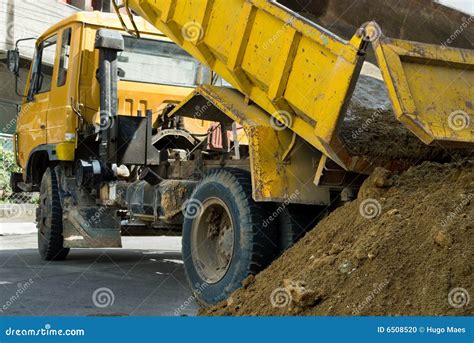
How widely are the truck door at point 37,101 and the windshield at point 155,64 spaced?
100 centimetres

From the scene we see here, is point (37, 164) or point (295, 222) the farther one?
point (37, 164)

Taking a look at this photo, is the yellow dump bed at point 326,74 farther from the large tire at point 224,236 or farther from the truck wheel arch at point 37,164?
the truck wheel arch at point 37,164

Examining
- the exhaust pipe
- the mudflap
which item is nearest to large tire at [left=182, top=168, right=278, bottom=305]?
the exhaust pipe

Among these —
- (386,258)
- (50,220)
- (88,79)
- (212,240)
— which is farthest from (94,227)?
(386,258)

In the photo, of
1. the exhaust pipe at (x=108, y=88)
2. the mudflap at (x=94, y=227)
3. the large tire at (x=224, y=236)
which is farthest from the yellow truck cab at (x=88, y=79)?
the large tire at (x=224, y=236)

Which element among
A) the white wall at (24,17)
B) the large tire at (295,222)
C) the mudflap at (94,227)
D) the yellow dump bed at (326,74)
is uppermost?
the yellow dump bed at (326,74)

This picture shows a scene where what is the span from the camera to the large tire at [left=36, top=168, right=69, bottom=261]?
320 inches

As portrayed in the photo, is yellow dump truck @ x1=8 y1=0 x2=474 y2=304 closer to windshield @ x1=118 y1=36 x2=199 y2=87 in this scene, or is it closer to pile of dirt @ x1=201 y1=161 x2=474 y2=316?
pile of dirt @ x1=201 y1=161 x2=474 y2=316

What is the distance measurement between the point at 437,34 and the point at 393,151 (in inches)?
76.6

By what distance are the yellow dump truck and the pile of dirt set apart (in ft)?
0.95

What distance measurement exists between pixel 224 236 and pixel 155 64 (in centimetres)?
333

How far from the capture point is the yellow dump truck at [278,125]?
392cm

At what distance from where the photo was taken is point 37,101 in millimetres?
8383

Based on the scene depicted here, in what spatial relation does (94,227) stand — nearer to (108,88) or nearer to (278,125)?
(108,88)
